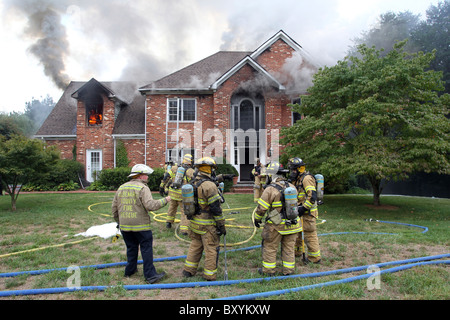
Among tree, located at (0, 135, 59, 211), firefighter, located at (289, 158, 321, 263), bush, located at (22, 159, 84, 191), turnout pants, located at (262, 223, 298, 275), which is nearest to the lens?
turnout pants, located at (262, 223, 298, 275)

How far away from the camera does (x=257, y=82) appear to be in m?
17.2

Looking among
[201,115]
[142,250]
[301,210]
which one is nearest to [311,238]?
[301,210]

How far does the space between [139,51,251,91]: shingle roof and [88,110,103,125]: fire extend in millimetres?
3867

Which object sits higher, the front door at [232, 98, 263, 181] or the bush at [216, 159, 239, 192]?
the front door at [232, 98, 263, 181]

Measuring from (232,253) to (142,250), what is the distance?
1958mm

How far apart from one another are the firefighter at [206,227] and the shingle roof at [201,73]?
46.4 feet

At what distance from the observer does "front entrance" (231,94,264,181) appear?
59.5ft

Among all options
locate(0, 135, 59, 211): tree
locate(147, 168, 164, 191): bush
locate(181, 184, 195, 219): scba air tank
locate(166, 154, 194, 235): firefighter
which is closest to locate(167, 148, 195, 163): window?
locate(147, 168, 164, 191): bush

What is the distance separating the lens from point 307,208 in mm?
4871

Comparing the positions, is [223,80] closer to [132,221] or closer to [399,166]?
[399,166]

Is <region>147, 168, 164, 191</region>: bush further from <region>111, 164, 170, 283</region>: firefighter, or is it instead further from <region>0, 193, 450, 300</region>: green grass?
<region>111, 164, 170, 283</region>: firefighter

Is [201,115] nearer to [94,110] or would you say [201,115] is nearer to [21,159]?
[94,110]
